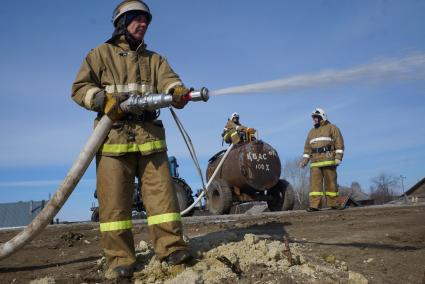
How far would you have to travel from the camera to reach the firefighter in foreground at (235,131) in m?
10.9

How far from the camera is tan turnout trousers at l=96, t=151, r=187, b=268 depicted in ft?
10.9

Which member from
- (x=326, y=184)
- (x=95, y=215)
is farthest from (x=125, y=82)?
(x=95, y=215)

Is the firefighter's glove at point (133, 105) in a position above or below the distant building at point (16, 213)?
above

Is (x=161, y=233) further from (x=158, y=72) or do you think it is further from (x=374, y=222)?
(x=374, y=222)

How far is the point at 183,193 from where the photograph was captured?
10344mm

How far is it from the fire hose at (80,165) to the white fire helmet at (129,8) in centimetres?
74

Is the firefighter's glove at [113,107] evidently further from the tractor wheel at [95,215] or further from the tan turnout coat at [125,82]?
the tractor wheel at [95,215]

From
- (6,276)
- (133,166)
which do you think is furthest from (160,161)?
(6,276)

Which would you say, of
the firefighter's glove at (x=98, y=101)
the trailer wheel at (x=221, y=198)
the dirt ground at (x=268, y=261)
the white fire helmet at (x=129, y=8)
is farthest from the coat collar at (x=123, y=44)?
the trailer wheel at (x=221, y=198)

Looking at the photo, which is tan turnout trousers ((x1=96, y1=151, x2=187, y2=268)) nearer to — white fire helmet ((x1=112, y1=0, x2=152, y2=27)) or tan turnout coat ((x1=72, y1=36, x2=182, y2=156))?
tan turnout coat ((x1=72, y1=36, x2=182, y2=156))

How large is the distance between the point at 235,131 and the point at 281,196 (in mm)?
2201

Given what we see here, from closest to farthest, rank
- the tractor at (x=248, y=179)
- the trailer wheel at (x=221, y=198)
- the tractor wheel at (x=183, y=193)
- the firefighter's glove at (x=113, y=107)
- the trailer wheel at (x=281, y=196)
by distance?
1. the firefighter's glove at (x=113, y=107)
2. the tractor wheel at (x=183, y=193)
3. the trailer wheel at (x=221, y=198)
4. the tractor at (x=248, y=179)
5. the trailer wheel at (x=281, y=196)

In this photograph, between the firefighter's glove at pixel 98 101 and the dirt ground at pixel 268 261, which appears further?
the firefighter's glove at pixel 98 101

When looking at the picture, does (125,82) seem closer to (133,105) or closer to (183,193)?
(133,105)
